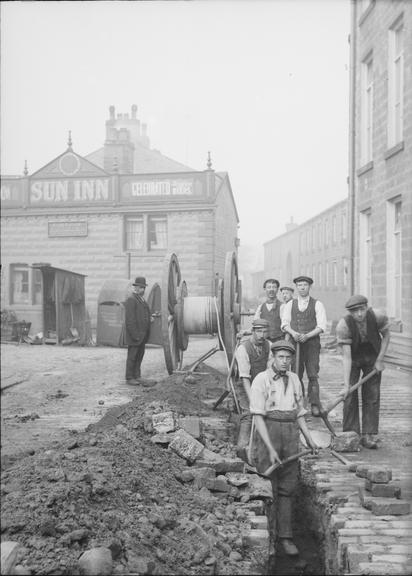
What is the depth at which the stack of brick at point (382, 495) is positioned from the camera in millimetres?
4414

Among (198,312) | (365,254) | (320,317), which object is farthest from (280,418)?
(365,254)

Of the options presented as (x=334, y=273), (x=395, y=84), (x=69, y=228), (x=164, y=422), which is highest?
(x=395, y=84)

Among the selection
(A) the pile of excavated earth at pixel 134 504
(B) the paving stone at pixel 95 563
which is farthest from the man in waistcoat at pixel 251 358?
(B) the paving stone at pixel 95 563

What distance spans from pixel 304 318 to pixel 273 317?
754mm

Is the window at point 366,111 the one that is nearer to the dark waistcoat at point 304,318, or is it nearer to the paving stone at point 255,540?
the dark waistcoat at point 304,318

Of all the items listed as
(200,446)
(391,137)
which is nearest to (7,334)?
(391,137)

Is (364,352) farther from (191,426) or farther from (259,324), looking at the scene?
(191,426)

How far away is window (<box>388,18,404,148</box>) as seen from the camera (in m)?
12.1

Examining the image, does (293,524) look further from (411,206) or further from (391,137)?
(391,137)

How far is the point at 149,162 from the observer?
30797 millimetres

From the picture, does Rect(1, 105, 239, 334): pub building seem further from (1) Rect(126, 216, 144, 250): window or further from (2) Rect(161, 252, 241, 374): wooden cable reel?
(2) Rect(161, 252, 241, 374): wooden cable reel

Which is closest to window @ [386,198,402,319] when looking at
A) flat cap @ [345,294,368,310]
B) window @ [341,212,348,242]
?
flat cap @ [345,294,368,310]

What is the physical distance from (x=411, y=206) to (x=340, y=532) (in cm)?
803

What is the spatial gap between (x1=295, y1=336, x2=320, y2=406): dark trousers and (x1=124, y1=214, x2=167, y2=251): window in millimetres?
16261
